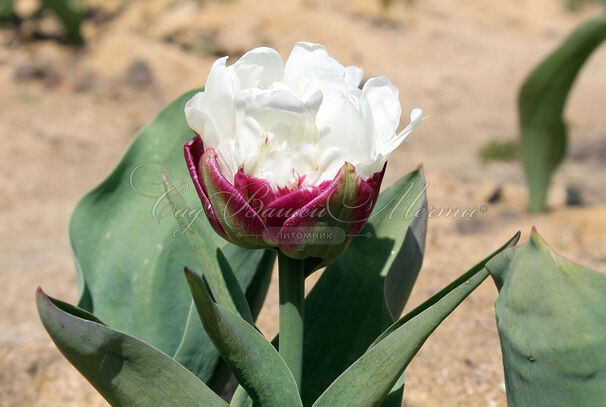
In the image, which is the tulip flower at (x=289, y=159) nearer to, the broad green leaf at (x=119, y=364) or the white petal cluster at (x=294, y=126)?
the white petal cluster at (x=294, y=126)

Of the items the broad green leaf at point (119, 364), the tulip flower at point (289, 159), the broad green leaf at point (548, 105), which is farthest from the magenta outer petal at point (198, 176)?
the broad green leaf at point (548, 105)

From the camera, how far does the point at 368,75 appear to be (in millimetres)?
6484

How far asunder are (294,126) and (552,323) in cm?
32

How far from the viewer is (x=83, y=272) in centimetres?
110

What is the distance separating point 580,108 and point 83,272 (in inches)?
226

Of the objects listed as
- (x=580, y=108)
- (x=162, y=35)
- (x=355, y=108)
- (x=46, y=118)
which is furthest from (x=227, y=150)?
(x=162, y=35)

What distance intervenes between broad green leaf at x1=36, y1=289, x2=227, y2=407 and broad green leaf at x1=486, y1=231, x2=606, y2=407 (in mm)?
330

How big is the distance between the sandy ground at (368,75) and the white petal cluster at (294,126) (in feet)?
2.67

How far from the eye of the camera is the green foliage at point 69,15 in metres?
6.65

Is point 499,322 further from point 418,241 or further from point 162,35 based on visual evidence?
point 162,35

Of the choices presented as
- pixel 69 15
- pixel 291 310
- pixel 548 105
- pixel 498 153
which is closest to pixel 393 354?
pixel 291 310

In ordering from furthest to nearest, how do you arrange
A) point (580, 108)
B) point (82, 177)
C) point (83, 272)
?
point (580, 108), point (82, 177), point (83, 272)

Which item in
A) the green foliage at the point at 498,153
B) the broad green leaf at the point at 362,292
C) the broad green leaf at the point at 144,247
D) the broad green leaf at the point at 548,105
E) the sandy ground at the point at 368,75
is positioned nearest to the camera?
the broad green leaf at the point at 362,292

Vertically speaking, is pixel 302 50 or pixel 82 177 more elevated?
pixel 302 50
